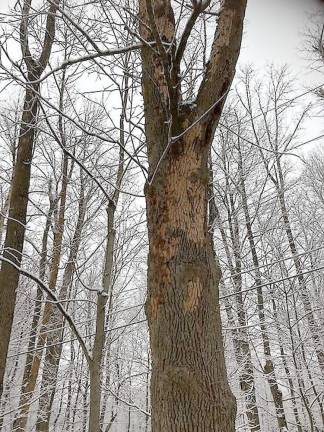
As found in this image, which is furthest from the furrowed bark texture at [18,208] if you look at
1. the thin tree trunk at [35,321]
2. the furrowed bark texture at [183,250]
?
the thin tree trunk at [35,321]

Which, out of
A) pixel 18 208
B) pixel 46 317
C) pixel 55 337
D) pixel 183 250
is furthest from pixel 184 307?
pixel 55 337

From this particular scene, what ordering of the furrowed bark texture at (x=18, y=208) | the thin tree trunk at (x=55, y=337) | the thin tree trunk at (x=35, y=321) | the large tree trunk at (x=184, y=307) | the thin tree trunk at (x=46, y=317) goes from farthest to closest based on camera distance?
the thin tree trunk at (x=55, y=337)
the thin tree trunk at (x=35, y=321)
the thin tree trunk at (x=46, y=317)
the furrowed bark texture at (x=18, y=208)
the large tree trunk at (x=184, y=307)

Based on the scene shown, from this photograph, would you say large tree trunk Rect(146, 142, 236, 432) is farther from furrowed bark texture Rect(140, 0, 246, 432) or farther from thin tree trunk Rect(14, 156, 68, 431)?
thin tree trunk Rect(14, 156, 68, 431)

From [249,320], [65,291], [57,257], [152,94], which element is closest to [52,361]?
[65,291]

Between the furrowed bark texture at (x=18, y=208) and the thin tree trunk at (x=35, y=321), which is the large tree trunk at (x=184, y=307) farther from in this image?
the thin tree trunk at (x=35, y=321)

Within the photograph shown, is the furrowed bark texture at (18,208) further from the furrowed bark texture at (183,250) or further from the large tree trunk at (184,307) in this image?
the large tree trunk at (184,307)

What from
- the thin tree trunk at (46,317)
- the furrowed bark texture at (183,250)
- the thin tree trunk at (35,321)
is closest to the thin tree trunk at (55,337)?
the thin tree trunk at (46,317)

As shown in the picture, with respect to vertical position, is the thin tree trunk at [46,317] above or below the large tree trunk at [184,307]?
above

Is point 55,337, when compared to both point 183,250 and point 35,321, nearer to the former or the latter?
point 35,321

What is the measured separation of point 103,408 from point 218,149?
9481 millimetres

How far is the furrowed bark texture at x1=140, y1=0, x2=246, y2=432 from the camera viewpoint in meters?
1.35

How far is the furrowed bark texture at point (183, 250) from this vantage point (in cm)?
135

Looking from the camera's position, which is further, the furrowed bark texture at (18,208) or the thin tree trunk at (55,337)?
the thin tree trunk at (55,337)

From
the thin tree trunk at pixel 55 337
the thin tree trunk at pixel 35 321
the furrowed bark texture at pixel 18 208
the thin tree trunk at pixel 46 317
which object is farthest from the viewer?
the thin tree trunk at pixel 55 337
